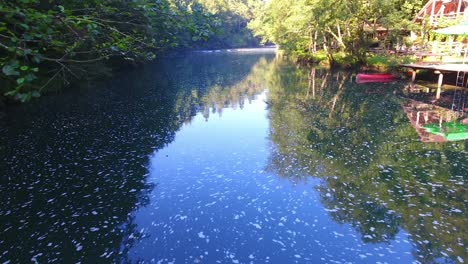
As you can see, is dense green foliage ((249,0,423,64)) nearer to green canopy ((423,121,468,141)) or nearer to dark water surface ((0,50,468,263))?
dark water surface ((0,50,468,263))

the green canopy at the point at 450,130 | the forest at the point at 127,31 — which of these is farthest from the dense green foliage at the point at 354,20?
the green canopy at the point at 450,130

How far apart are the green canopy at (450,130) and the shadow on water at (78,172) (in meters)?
11.5

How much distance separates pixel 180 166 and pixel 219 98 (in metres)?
14.2

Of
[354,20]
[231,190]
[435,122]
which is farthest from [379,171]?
[354,20]

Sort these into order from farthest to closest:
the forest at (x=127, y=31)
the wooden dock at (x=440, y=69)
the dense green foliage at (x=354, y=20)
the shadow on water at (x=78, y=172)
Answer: the dense green foliage at (x=354, y=20)
the wooden dock at (x=440, y=69)
the shadow on water at (x=78, y=172)
the forest at (x=127, y=31)

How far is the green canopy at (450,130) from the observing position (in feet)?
45.2

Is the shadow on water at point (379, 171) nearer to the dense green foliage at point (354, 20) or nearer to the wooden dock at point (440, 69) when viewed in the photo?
the wooden dock at point (440, 69)

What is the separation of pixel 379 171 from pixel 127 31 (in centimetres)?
841

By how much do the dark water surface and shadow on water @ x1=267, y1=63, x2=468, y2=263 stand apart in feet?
0.15

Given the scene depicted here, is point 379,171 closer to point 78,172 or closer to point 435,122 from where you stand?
point 435,122

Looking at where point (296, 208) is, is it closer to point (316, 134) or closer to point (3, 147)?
point (316, 134)

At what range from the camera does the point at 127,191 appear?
9.58 m

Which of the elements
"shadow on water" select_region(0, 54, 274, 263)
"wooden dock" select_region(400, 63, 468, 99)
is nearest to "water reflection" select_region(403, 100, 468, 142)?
"wooden dock" select_region(400, 63, 468, 99)

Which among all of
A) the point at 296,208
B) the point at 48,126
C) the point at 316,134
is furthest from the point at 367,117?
the point at 48,126
